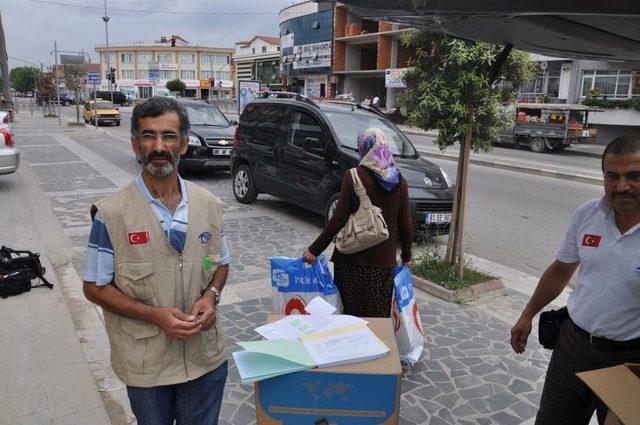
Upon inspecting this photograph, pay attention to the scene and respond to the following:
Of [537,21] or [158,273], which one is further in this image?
[537,21]

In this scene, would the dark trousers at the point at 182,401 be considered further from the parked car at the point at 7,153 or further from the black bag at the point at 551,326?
the parked car at the point at 7,153

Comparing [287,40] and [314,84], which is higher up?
[287,40]

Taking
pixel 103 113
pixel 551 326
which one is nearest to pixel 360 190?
pixel 551 326

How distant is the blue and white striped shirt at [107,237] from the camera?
188 cm

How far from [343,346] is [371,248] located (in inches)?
61.0

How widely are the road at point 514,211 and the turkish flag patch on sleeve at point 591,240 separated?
14.3 feet

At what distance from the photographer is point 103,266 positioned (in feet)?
6.21

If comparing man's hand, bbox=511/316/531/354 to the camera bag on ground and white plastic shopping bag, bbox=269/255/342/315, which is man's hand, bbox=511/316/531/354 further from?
the camera bag on ground

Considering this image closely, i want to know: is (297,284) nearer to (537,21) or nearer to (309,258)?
(309,258)

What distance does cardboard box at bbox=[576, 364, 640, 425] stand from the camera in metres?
1.66

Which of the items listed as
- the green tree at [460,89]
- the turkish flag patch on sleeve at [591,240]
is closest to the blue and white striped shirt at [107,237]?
the turkish flag patch on sleeve at [591,240]

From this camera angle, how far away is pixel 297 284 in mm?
3377

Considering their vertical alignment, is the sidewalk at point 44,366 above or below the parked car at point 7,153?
below

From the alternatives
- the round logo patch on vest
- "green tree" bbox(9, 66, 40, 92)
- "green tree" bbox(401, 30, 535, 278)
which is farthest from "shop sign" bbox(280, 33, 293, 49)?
"green tree" bbox(9, 66, 40, 92)
